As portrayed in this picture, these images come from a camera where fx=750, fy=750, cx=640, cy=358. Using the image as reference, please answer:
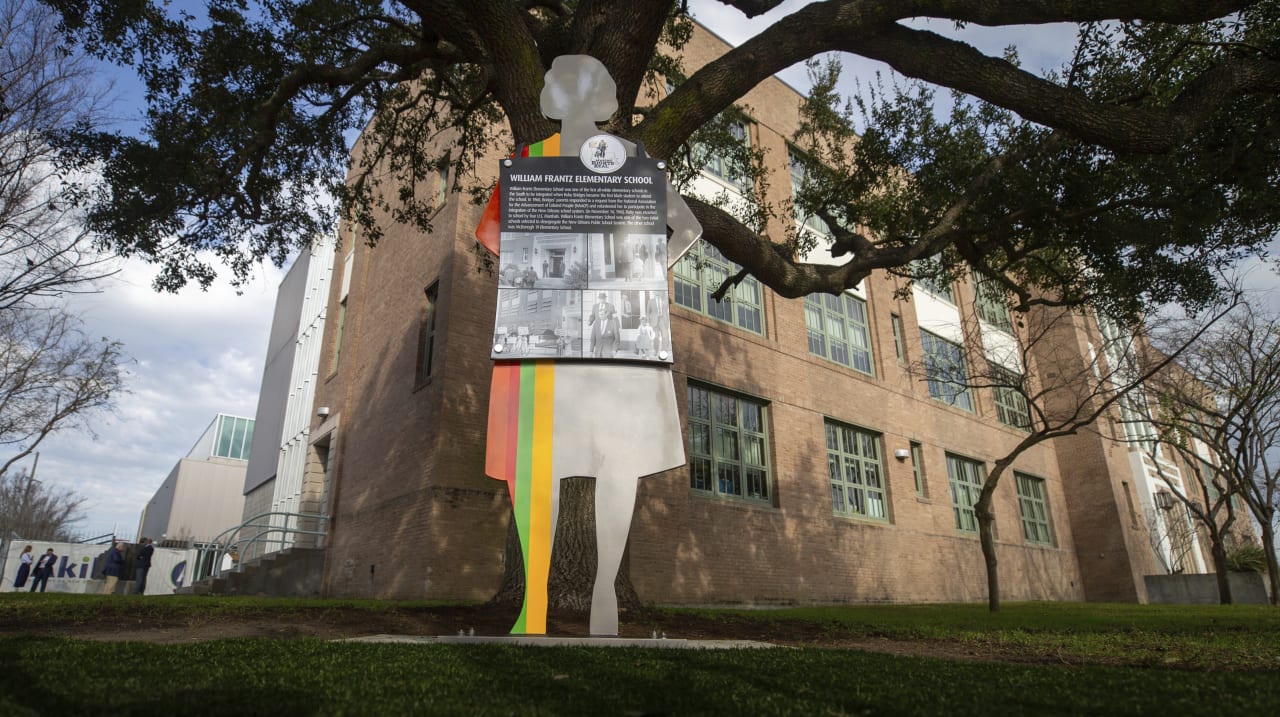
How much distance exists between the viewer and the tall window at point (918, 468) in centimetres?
1934

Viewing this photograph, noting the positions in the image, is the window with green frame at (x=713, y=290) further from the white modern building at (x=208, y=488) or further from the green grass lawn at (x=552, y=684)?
the white modern building at (x=208, y=488)

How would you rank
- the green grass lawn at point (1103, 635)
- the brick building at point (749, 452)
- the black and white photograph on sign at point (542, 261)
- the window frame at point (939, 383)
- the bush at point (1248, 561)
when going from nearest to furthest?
the green grass lawn at point (1103, 635)
the black and white photograph on sign at point (542, 261)
the brick building at point (749, 452)
the window frame at point (939, 383)
the bush at point (1248, 561)

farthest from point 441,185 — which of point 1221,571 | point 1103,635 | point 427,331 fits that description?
point 1221,571

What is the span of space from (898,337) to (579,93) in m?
17.1

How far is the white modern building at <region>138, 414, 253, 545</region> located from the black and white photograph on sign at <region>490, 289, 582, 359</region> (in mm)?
Answer: 44142

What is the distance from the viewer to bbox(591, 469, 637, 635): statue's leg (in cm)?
468

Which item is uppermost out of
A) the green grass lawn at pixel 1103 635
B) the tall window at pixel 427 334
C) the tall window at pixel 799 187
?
the tall window at pixel 799 187

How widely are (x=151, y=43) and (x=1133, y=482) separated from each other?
29157 mm

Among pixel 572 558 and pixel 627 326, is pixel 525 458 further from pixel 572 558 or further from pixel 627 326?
pixel 572 558

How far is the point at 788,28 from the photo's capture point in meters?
8.09

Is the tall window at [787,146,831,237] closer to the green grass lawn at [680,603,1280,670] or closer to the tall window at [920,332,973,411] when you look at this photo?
the tall window at [920,332,973,411]

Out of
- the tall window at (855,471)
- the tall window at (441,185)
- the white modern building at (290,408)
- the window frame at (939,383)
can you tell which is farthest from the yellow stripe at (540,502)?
the window frame at (939,383)

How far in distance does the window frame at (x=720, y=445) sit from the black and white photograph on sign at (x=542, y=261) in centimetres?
959

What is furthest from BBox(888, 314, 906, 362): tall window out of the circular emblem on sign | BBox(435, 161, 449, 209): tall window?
the circular emblem on sign
